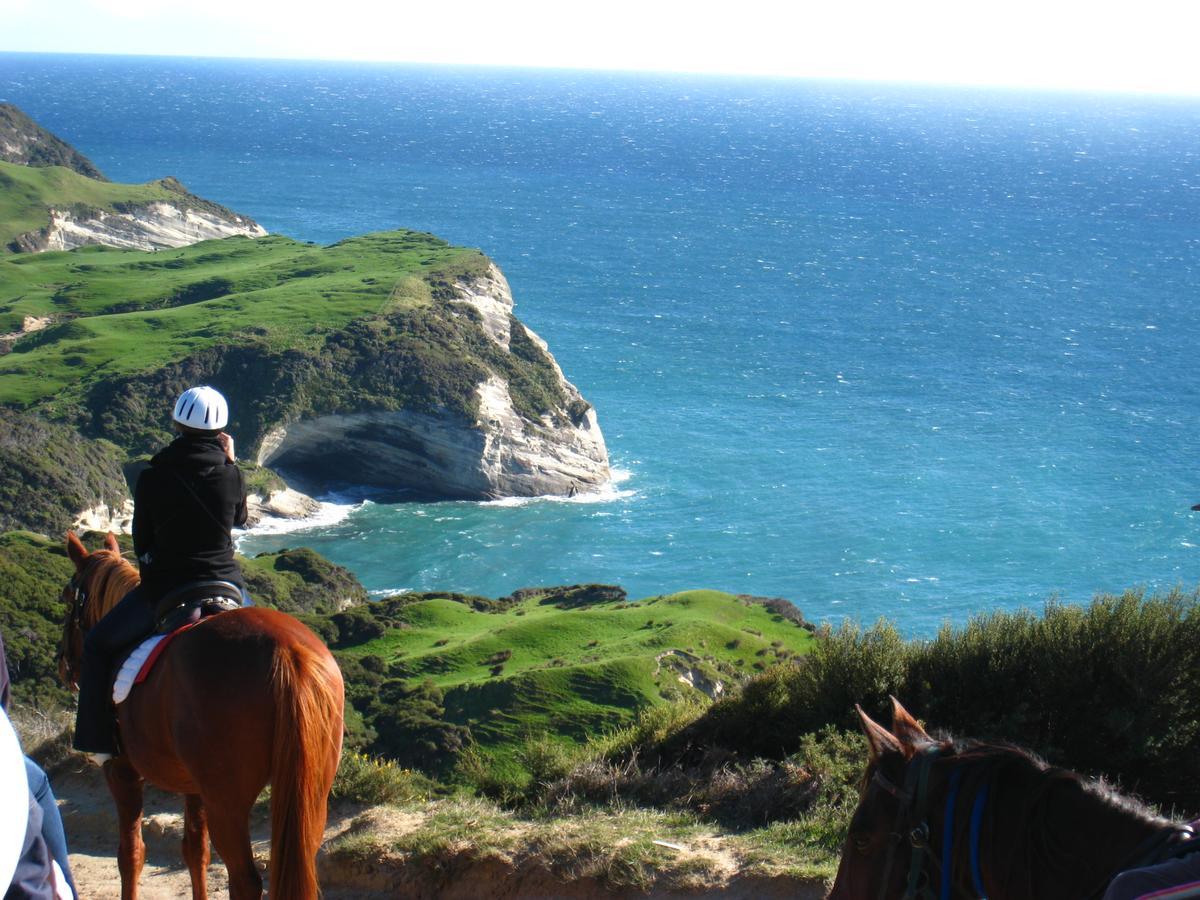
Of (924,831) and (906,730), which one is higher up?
(906,730)

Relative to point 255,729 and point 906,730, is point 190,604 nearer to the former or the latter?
point 255,729

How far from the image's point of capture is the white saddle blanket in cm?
827

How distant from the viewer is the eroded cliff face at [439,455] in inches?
3017

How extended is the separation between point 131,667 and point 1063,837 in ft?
20.6

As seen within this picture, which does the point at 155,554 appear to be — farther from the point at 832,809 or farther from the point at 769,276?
the point at 769,276

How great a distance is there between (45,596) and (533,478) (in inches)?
1773

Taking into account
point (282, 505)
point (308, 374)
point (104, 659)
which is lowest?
point (282, 505)

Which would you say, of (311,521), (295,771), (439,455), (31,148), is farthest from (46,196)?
(295,771)

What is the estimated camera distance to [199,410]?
28.0ft

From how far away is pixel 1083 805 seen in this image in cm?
452

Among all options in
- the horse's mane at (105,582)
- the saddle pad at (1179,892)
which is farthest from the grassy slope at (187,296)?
the saddle pad at (1179,892)

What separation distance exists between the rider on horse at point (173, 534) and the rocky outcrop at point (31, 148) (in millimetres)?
150535

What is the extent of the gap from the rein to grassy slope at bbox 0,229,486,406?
72.4 metres

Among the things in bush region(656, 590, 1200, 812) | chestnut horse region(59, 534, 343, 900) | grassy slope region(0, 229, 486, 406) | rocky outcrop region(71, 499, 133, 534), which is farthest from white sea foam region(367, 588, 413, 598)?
chestnut horse region(59, 534, 343, 900)
